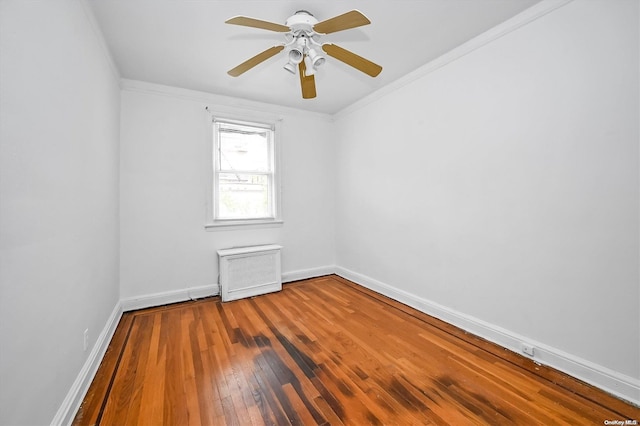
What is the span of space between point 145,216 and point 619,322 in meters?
4.40

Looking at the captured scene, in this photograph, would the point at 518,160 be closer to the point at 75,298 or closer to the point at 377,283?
the point at 377,283

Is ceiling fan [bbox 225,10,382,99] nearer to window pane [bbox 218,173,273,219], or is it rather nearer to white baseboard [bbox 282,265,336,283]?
window pane [bbox 218,173,273,219]

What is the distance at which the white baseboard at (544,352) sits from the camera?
5.41 feet

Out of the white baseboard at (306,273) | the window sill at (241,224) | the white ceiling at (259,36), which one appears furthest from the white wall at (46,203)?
the white baseboard at (306,273)

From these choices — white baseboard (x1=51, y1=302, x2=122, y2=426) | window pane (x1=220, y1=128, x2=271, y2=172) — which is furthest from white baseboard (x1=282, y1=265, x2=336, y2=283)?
white baseboard (x1=51, y1=302, x2=122, y2=426)

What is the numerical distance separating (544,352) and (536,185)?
1.30 meters

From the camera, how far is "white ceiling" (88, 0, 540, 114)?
1958mm

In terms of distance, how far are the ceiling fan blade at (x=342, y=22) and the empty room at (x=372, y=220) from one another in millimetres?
21

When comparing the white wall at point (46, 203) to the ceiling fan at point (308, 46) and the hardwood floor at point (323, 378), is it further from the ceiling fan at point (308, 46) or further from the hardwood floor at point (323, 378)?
the ceiling fan at point (308, 46)

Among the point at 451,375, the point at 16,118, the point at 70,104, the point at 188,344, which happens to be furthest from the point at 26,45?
the point at 451,375

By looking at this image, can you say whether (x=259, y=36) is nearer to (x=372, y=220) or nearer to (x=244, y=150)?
(x=244, y=150)

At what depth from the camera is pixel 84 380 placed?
1.70 m

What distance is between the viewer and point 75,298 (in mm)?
1639

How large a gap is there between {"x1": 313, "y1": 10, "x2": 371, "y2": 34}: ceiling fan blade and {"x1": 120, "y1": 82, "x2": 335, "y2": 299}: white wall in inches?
88.0
